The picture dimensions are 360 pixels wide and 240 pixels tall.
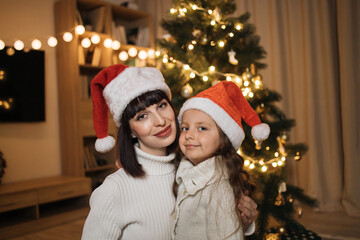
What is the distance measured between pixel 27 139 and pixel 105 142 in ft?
8.71

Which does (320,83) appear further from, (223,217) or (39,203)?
(39,203)

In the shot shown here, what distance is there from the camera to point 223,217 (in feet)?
3.78

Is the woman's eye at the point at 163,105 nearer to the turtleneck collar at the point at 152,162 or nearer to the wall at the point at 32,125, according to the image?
the turtleneck collar at the point at 152,162

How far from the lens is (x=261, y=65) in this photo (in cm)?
244

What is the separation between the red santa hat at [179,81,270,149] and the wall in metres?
2.80

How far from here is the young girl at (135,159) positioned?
120cm

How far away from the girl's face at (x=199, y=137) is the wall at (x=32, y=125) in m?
2.82

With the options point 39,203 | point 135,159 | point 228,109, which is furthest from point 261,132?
point 39,203

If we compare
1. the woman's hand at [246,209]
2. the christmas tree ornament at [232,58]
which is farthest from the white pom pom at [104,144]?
the christmas tree ornament at [232,58]

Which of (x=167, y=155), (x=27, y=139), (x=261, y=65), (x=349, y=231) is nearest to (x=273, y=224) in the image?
(x=349, y=231)

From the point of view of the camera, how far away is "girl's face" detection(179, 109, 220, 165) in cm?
127

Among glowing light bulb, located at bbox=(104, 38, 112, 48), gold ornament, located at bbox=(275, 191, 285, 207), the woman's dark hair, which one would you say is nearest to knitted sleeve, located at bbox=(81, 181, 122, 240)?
the woman's dark hair

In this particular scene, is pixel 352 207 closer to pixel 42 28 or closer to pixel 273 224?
pixel 273 224

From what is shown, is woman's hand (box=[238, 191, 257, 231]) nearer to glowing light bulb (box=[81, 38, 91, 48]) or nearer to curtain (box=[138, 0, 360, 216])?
curtain (box=[138, 0, 360, 216])
